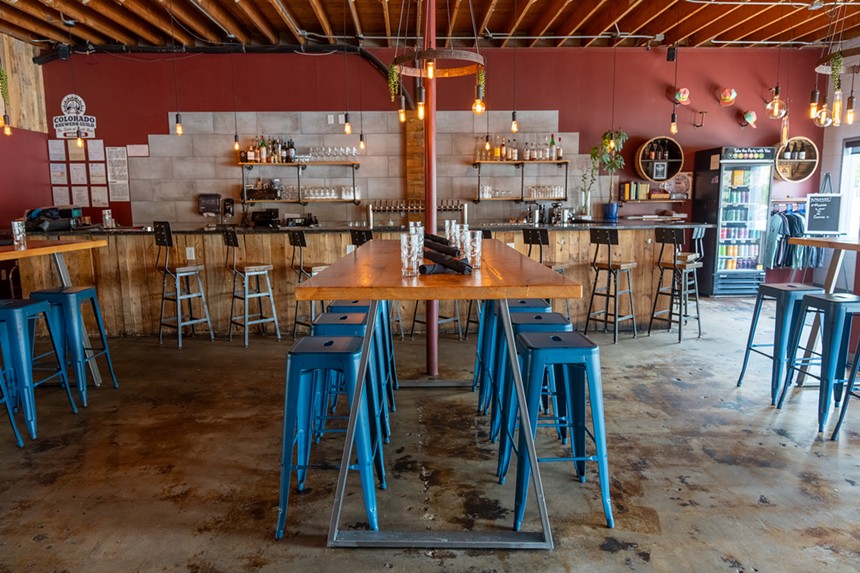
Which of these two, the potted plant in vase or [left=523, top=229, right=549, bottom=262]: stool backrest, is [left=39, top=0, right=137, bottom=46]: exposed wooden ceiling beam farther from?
the potted plant in vase

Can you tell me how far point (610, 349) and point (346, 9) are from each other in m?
5.06

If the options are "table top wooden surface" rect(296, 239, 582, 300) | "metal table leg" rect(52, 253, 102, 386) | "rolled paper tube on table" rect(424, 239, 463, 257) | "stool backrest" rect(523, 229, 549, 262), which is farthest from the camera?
"stool backrest" rect(523, 229, 549, 262)

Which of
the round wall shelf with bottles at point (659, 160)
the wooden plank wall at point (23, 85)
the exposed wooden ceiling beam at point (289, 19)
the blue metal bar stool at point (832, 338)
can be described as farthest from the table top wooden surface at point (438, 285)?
the wooden plank wall at point (23, 85)

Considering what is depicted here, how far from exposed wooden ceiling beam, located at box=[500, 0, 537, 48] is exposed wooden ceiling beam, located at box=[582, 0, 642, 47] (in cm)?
95

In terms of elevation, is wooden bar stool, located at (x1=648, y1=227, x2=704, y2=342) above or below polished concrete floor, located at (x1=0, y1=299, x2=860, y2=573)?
above

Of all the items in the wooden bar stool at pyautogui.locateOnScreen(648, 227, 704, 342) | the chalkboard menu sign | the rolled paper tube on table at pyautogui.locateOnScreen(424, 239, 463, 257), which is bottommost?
the wooden bar stool at pyautogui.locateOnScreen(648, 227, 704, 342)

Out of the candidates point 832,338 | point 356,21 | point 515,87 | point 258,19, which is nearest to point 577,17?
point 515,87

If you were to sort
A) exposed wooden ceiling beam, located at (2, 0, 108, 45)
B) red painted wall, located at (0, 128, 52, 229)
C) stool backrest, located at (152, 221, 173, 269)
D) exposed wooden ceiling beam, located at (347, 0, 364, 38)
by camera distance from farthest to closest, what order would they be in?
red painted wall, located at (0, 128, 52, 229) → exposed wooden ceiling beam, located at (347, 0, 364, 38) → exposed wooden ceiling beam, located at (2, 0, 108, 45) → stool backrest, located at (152, 221, 173, 269)

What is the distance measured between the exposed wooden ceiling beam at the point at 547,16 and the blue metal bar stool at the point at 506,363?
4.47m

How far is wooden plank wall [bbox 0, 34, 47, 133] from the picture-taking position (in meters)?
6.94

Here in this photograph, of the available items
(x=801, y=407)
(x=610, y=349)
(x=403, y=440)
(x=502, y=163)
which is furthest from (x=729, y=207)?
(x=403, y=440)

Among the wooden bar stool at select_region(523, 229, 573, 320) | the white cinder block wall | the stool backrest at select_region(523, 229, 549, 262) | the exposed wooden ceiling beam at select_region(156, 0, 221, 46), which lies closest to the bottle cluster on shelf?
the white cinder block wall

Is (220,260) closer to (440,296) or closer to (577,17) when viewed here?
(440,296)

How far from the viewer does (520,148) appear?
7.93 meters
